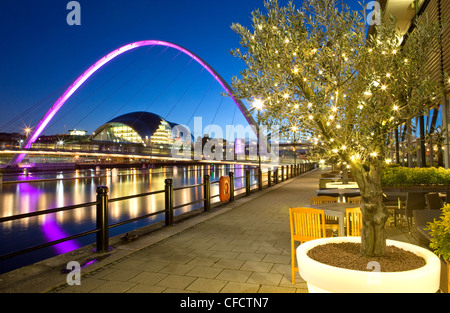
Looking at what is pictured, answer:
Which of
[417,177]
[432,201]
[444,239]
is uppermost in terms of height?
[417,177]

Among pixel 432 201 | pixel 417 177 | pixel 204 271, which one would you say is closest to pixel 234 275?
pixel 204 271

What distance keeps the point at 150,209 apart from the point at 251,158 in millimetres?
36788

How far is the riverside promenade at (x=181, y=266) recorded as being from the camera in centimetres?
393

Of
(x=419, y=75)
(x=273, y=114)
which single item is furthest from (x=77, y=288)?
(x=419, y=75)

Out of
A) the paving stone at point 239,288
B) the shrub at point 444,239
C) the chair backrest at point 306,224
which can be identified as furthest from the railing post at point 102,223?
the shrub at point 444,239

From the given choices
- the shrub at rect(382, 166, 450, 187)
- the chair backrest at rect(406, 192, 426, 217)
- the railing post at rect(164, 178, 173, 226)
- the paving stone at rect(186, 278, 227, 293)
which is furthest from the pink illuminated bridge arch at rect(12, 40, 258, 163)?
the paving stone at rect(186, 278, 227, 293)

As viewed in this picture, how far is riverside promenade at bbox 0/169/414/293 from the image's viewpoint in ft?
12.9

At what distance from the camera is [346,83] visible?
3637 mm

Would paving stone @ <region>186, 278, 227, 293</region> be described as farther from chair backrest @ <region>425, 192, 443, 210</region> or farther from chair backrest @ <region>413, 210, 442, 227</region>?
chair backrest @ <region>425, 192, 443, 210</region>

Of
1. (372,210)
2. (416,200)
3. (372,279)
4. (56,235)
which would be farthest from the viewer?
(56,235)

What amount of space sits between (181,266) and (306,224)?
194 centimetres

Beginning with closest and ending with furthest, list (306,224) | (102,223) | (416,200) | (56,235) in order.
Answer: (306,224) → (102,223) → (416,200) → (56,235)

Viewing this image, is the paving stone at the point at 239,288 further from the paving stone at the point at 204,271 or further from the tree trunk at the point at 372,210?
the tree trunk at the point at 372,210

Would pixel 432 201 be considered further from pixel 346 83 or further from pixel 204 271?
pixel 204 271
